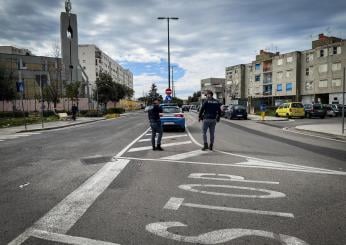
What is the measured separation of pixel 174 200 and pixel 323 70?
63084mm

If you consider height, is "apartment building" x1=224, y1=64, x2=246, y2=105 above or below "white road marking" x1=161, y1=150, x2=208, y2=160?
above

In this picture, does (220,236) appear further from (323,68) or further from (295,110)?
(323,68)

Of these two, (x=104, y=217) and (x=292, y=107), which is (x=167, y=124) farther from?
(x=292, y=107)

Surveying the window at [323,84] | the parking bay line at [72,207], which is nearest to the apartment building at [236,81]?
the window at [323,84]

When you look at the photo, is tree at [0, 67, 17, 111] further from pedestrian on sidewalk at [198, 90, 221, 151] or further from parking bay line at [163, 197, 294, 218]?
parking bay line at [163, 197, 294, 218]

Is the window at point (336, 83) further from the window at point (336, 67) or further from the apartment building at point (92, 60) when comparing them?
the apartment building at point (92, 60)

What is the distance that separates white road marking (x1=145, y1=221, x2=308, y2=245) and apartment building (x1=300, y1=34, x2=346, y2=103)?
195 feet

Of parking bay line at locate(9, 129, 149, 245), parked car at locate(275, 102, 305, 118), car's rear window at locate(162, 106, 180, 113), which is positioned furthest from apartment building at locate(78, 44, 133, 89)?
parking bay line at locate(9, 129, 149, 245)

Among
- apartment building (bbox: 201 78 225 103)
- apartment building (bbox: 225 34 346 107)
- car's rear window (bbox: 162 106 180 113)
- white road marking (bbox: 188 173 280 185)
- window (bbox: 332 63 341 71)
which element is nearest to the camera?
white road marking (bbox: 188 173 280 185)

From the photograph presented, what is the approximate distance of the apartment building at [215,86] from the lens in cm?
A: 11191

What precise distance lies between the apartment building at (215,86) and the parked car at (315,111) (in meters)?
71.4

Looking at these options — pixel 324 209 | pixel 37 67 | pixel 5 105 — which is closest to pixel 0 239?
pixel 324 209

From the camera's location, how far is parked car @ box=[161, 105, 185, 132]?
1778 centimetres

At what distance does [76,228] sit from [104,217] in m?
0.45
